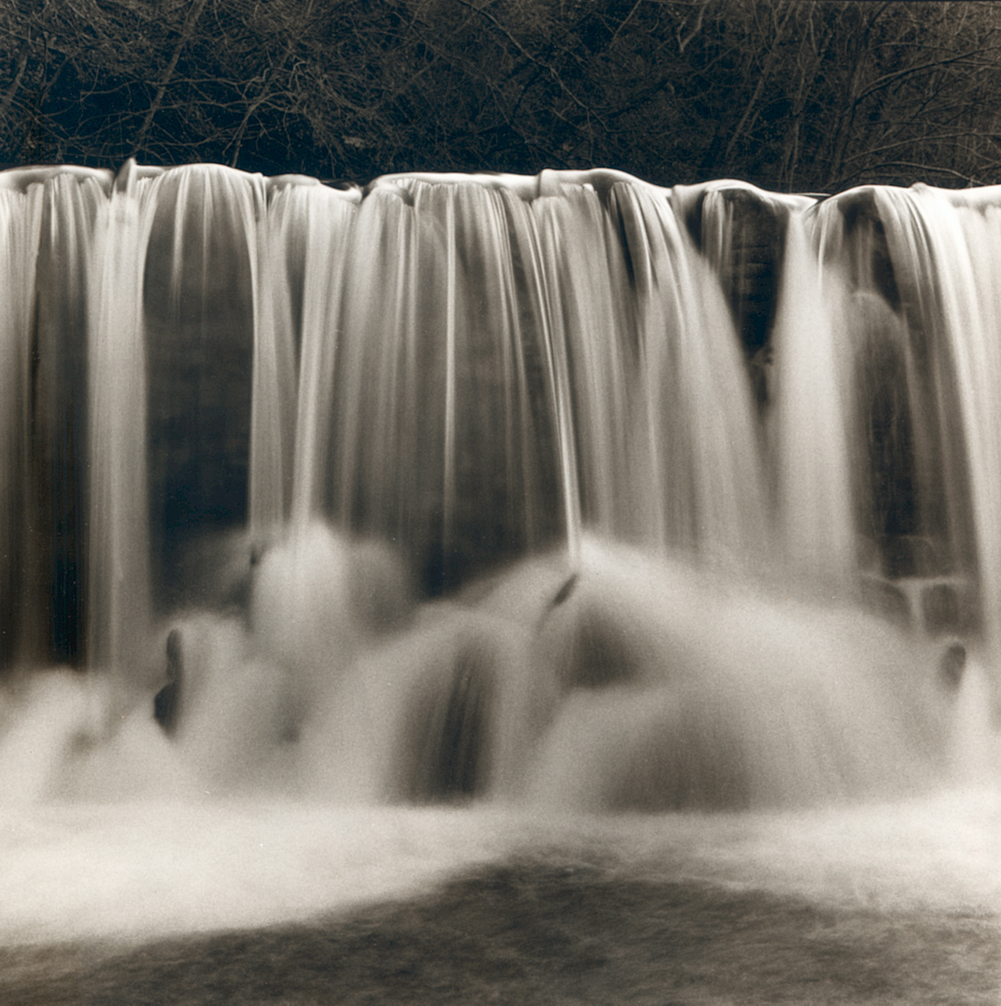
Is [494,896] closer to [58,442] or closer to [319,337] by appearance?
[319,337]

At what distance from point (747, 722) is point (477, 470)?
1.35 m

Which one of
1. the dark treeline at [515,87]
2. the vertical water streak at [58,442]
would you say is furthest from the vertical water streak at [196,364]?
the dark treeline at [515,87]

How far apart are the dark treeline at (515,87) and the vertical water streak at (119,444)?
133 cm

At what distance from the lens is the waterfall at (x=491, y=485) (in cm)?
388

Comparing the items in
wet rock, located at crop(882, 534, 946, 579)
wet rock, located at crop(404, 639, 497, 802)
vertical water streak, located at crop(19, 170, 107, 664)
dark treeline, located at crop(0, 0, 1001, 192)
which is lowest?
wet rock, located at crop(404, 639, 497, 802)

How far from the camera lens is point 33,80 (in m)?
4.93

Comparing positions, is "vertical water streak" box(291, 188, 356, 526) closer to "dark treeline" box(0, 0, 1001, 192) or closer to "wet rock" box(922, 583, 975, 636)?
"dark treeline" box(0, 0, 1001, 192)

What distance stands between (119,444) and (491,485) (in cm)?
136

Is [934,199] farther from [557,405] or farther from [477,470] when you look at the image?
[477,470]

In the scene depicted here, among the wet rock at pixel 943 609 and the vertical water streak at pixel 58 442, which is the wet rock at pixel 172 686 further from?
the wet rock at pixel 943 609

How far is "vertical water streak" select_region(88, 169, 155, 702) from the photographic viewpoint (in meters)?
3.88

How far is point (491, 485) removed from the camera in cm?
398

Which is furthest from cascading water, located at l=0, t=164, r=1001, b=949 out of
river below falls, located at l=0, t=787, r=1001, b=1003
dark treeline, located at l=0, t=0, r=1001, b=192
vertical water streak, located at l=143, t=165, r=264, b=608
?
dark treeline, located at l=0, t=0, r=1001, b=192

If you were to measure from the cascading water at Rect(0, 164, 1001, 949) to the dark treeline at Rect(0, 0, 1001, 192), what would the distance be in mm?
1268
